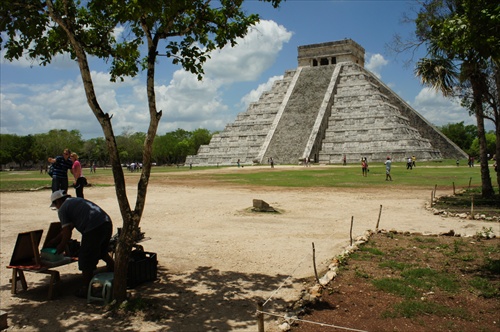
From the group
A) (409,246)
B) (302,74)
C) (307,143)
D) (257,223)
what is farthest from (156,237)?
(302,74)

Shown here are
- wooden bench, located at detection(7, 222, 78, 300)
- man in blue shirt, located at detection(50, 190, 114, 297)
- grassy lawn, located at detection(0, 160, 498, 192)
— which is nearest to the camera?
man in blue shirt, located at detection(50, 190, 114, 297)

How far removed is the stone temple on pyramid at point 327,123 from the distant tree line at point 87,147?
3897 centimetres

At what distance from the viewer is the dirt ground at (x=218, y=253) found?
17.1 feet

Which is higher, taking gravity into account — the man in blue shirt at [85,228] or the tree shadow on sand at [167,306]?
the man in blue shirt at [85,228]

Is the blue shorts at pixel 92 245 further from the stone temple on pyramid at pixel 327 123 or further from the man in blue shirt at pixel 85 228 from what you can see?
the stone temple on pyramid at pixel 327 123

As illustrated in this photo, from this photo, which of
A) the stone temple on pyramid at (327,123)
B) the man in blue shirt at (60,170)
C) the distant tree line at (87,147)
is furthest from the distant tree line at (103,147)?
the man in blue shirt at (60,170)

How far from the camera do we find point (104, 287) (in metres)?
5.65

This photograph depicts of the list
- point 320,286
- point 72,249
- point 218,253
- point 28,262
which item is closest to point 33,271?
point 28,262

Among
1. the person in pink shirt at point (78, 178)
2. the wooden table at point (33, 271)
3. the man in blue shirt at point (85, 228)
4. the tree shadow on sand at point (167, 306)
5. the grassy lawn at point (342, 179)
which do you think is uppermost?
the person in pink shirt at point (78, 178)

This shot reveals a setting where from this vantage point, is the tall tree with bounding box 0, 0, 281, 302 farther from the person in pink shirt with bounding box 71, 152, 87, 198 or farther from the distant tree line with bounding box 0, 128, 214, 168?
the distant tree line with bounding box 0, 128, 214, 168

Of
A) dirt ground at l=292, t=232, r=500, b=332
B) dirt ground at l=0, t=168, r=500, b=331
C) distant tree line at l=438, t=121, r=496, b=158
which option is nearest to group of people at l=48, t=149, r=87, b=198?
dirt ground at l=0, t=168, r=500, b=331

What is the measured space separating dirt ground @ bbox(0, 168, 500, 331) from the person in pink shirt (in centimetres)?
152

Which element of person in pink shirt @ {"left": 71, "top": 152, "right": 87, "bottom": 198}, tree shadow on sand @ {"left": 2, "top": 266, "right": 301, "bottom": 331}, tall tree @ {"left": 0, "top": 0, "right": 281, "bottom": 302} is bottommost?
tree shadow on sand @ {"left": 2, "top": 266, "right": 301, "bottom": 331}

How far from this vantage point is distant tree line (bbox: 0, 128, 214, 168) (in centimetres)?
8200
